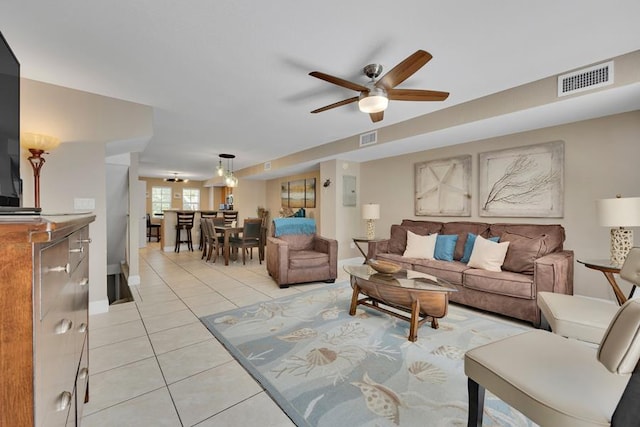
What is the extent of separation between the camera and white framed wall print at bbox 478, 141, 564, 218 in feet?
10.8

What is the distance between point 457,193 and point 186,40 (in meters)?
3.99

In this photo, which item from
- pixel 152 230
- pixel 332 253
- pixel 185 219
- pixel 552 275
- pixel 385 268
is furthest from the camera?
pixel 152 230

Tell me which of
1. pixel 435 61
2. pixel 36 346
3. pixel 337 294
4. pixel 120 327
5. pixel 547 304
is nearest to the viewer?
pixel 36 346

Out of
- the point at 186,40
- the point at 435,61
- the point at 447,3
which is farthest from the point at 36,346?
the point at 435,61

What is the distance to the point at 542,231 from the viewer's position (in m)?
3.15

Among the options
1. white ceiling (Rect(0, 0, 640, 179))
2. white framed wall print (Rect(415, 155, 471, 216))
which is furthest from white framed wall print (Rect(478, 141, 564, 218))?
white ceiling (Rect(0, 0, 640, 179))

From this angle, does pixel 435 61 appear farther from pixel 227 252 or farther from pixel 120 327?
pixel 227 252

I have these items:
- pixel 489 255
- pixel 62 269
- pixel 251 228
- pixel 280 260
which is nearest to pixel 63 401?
pixel 62 269

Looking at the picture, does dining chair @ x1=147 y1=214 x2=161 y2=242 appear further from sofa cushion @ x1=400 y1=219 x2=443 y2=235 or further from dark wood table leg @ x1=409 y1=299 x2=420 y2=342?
dark wood table leg @ x1=409 y1=299 x2=420 y2=342

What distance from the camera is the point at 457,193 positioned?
4.23 meters

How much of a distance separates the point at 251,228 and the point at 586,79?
522cm

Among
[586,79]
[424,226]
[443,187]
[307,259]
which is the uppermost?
[586,79]

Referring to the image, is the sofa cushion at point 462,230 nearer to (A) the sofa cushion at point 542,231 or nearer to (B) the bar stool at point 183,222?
(A) the sofa cushion at point 542,231

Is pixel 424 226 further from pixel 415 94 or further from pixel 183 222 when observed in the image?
pixel 183 222
